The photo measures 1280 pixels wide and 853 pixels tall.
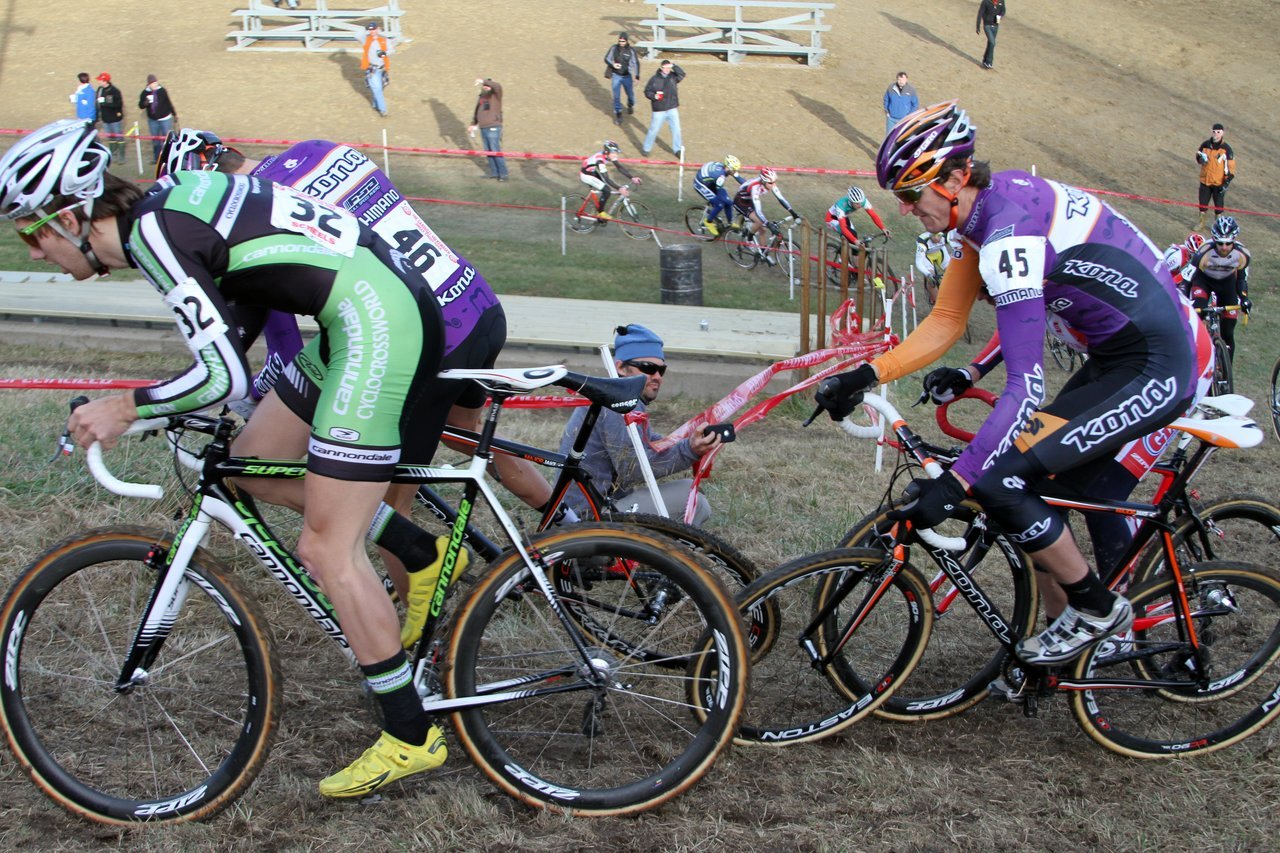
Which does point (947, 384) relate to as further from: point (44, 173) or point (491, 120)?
point (491, 120)

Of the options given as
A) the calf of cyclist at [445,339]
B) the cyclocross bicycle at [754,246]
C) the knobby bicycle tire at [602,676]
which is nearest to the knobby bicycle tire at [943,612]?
the knobby bicycle tire at [602,676]

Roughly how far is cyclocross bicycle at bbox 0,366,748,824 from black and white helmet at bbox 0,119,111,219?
0.65 metres

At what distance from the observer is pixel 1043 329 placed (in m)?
3.45

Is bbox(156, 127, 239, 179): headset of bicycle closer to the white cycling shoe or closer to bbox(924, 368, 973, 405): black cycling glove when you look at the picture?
bbox(924, 368, 973, 405): black cycling glove

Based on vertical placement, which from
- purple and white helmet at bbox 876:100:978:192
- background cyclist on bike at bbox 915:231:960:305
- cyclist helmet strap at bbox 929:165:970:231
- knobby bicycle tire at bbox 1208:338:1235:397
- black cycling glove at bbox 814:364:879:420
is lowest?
background cyclist on bike at bbox 915:231:960:305

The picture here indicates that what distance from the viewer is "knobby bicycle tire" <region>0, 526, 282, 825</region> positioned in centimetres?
319

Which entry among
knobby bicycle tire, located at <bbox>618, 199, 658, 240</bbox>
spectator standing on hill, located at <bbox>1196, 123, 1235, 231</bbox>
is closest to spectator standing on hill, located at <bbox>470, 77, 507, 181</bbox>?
knobby bicycle tire, located at <bbox>618, 199, 658, 240</bbox>

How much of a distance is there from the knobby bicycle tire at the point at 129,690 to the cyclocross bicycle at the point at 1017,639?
1.62 meters

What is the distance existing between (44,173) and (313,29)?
33.6 meters

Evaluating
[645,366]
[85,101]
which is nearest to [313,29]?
[85,101]

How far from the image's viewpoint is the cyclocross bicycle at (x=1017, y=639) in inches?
143

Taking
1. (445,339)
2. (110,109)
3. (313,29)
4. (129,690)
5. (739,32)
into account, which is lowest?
(110,109)

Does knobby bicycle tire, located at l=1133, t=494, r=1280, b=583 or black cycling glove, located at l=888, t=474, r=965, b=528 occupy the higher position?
black cycling glove, located at l=888, t=474, r=965, b=528

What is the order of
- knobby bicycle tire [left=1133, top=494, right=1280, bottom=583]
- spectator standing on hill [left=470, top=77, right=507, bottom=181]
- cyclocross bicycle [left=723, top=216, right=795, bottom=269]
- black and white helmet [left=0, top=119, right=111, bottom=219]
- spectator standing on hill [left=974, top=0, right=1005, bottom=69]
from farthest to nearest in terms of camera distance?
spectator standing on hill [left=974, top=0, right=1005, bottom=69] → spectator standing on hill [left=470, top=77, right=507, bottom=181] → cyclocross bicycle [left=723, top=216, right=795, bottom=269] → knobby bicycle tire [left=1133, top=494, right=1280, bottom=583] → black and white helmet [left=0, top=119, right=111, bottom=219]
